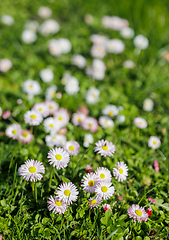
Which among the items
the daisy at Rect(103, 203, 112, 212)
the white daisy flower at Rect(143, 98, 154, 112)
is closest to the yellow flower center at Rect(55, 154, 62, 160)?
the daisy at Rect(103, 203, 112, 212)

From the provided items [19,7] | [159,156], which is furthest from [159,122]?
[19,7]

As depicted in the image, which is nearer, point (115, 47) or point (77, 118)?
point (77, 118)

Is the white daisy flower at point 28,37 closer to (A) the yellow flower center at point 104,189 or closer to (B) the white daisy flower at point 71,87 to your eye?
(B) the white daisy flower at point 71,87

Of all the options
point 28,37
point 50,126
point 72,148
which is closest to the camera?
point 72,148

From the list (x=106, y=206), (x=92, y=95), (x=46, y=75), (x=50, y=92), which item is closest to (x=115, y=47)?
(x=92, y=95)

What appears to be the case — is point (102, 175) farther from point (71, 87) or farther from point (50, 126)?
point (71, 87)

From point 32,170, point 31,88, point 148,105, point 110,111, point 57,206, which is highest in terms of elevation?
point 148,105

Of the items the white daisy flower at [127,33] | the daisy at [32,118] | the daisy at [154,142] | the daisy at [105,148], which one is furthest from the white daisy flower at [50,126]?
the white daisy flower at [127,33]

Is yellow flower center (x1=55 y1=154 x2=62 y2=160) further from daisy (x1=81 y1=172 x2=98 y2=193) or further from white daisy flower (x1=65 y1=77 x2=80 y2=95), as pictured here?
white daisy flower (x1=65 y1=77 x2=80 y2=95)
